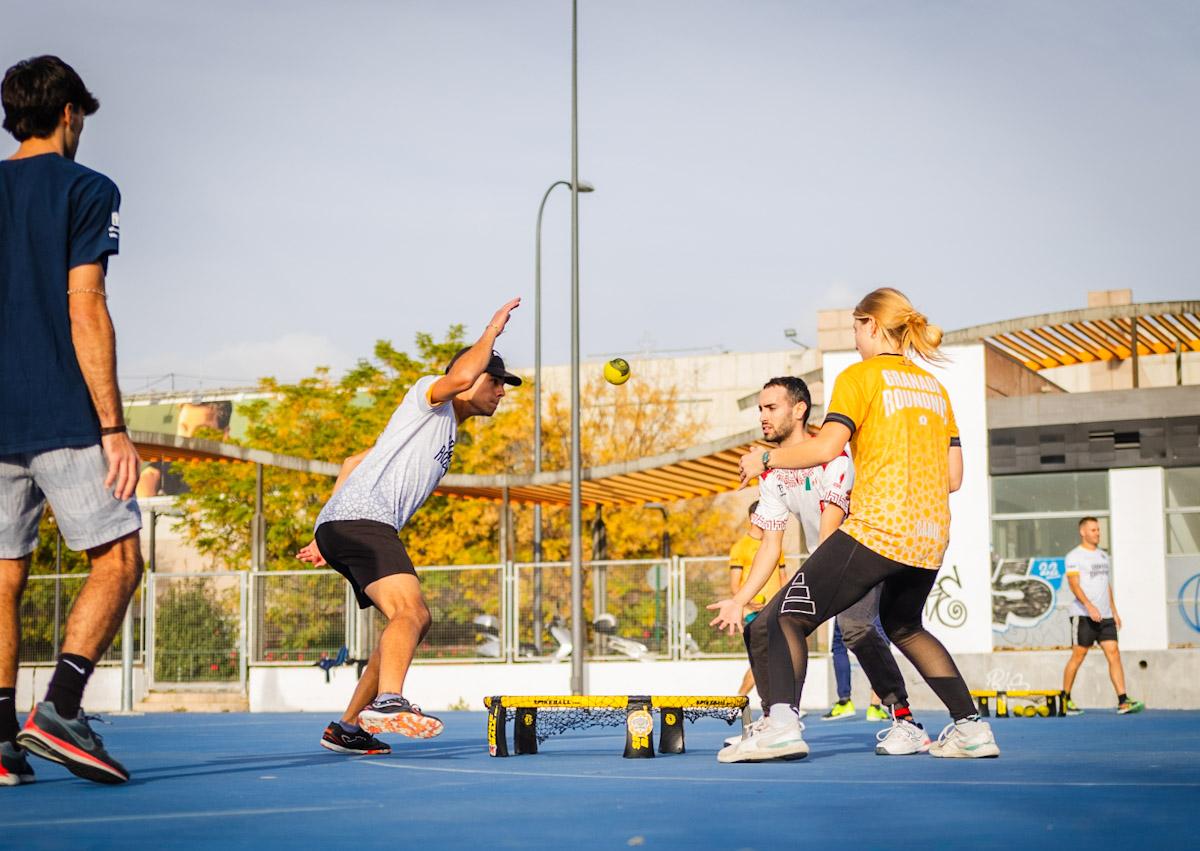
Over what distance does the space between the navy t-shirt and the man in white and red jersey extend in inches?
139

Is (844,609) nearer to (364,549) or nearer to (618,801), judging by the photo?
(618,801)

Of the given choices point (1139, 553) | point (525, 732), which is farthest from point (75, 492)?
point (1139, 553)

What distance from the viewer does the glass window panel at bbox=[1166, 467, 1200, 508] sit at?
21.3 metres

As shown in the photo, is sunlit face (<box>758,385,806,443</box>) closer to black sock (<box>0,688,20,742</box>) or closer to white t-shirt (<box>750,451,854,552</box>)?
white t-shirt (<box>750,451,854,552</box>)

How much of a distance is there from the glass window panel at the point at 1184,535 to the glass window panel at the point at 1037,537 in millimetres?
872

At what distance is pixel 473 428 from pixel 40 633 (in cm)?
1904

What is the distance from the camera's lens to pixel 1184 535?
69.6 ft

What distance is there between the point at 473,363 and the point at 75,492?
7.05 feet

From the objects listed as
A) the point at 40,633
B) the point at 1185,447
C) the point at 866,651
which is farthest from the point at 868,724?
the point at 40,633

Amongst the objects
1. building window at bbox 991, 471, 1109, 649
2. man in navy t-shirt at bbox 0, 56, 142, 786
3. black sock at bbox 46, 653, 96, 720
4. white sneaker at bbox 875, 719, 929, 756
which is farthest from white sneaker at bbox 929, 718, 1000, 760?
building window at bbox 991, 471, 1109, 649

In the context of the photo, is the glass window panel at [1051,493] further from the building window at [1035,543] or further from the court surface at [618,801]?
the court surface at [618,801]

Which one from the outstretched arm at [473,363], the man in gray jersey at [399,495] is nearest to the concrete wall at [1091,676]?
the man in gray jersey at [399,495]

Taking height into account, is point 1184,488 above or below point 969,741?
above

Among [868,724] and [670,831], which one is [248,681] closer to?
[868,724]
